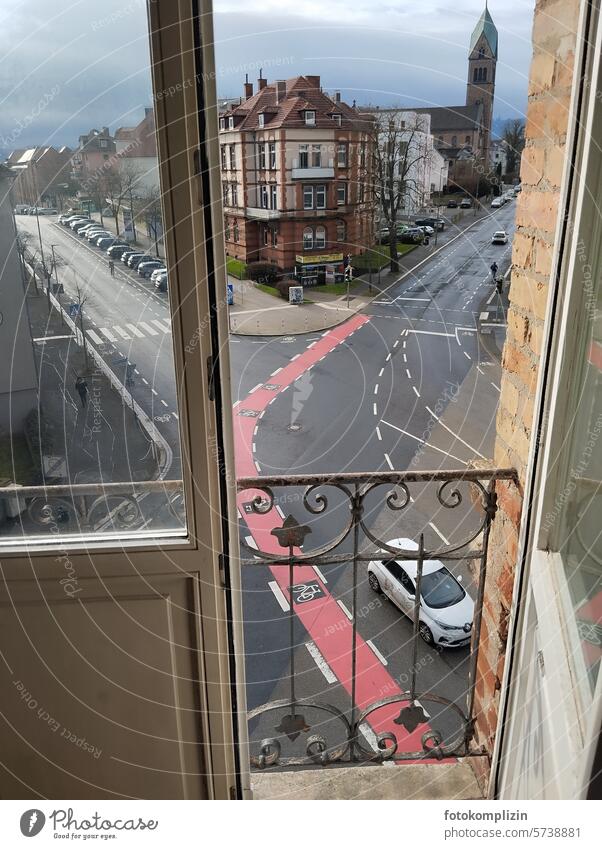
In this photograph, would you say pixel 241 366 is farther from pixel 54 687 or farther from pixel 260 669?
pixel 260 669

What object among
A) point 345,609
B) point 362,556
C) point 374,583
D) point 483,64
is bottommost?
point 345,609

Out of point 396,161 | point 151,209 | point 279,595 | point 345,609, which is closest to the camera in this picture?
point 151,209

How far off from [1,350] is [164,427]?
1.22 ft

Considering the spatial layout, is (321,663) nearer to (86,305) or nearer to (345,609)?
(345,609)

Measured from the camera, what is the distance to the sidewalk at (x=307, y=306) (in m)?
1.58

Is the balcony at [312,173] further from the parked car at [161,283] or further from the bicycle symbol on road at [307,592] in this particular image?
the bicycle symbol on road at [307,592]

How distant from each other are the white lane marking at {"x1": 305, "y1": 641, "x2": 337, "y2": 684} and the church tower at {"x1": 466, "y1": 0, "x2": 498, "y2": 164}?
410 cm

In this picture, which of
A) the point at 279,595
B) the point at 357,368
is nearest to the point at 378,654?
the point at 279,595

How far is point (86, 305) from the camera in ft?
4.27

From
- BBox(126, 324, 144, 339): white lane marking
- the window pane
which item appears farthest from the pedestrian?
BBox(126, 324, 144, 339): white lane marking

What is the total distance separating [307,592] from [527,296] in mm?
4225

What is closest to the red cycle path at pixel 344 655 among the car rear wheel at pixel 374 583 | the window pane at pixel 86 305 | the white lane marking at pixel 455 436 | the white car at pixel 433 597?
the car rear wheel at pixel 374 583

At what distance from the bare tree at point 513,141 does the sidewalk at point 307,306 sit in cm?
15

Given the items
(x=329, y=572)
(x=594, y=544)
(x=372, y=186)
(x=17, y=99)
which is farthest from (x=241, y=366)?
(x=329, y=572)
